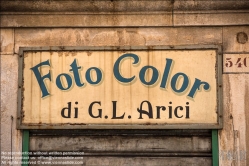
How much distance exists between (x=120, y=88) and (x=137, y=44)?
2.44ft

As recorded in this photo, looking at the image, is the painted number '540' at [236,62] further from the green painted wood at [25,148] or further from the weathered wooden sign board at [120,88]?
the green painted wood at [25,148]

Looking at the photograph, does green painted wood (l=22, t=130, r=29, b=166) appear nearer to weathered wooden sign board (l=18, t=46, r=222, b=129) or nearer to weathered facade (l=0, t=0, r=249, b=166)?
weathered facade (l=0, t=0, r=249, b=166)

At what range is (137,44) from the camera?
26.5 feet

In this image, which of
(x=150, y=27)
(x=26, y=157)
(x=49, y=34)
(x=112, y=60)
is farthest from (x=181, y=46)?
(x=26, y=157)

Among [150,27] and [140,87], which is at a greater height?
[150,27]

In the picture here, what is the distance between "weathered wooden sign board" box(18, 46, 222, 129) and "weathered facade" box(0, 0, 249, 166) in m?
0.12

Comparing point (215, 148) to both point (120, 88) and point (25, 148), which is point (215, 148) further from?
point (25, 148)

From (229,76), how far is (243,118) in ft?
2.22

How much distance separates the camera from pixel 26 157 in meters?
7.95

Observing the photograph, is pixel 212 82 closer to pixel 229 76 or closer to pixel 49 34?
pixel 229 76

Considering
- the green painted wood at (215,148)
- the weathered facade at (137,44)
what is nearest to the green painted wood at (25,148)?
the weathered facade at (137,44)

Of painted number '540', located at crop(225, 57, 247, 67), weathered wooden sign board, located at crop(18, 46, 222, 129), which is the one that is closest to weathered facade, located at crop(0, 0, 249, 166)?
painted number '540', located at crop(225, 57, 247, 67)

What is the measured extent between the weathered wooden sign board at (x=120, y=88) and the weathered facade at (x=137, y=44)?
0.39 feet

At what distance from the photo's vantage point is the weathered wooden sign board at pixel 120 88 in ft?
25.9
